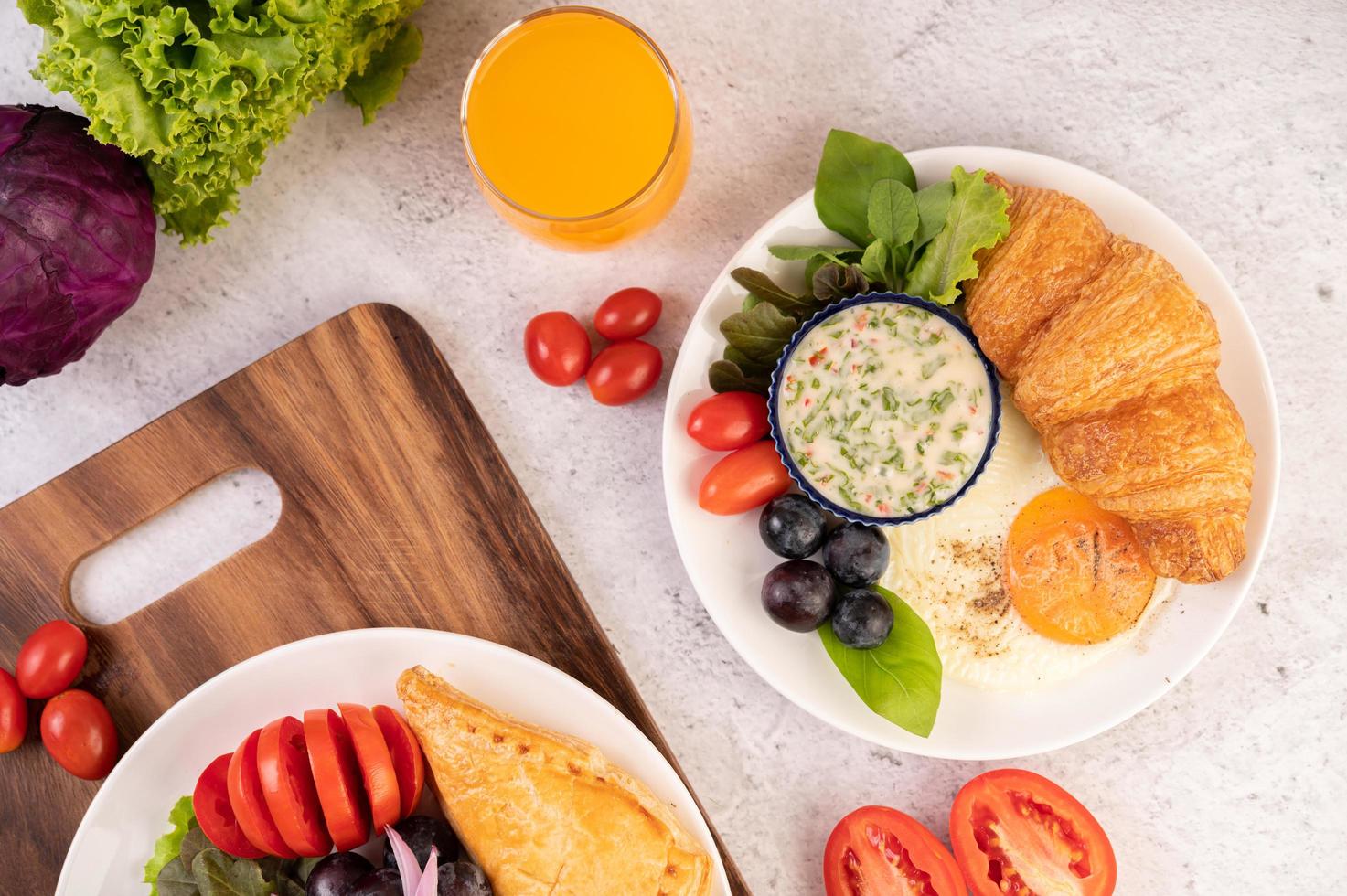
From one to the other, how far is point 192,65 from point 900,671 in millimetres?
2054

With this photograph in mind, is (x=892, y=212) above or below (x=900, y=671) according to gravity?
above

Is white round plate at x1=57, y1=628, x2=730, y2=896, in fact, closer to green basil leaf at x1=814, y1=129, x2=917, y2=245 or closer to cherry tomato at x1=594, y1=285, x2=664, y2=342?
cherry tomato at x1=594, y1=285, x2=664, y2=342

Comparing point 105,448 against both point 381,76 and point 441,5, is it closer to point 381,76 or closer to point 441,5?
point 381,76

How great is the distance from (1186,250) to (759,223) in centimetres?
105

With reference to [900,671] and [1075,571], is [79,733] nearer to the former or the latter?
[900,671]

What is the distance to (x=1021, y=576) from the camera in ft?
7.71

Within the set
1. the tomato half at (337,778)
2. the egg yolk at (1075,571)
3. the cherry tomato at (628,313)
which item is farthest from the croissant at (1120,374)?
the tomato half at (337,778)

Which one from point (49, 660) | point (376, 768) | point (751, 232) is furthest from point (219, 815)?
point (751, 232)

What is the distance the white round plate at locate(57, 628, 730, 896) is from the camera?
2.27 metres

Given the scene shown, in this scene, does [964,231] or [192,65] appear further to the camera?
[964,231]

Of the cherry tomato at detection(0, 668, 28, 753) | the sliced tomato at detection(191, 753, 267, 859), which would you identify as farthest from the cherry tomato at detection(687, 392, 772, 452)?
the cherry tomato at detection(0, 668, 28, 753)

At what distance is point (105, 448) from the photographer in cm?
245

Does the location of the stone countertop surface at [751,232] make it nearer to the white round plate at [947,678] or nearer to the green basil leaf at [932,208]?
the white round plate at [947,678]

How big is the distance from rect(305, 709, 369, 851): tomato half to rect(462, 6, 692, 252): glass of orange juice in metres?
1.24
